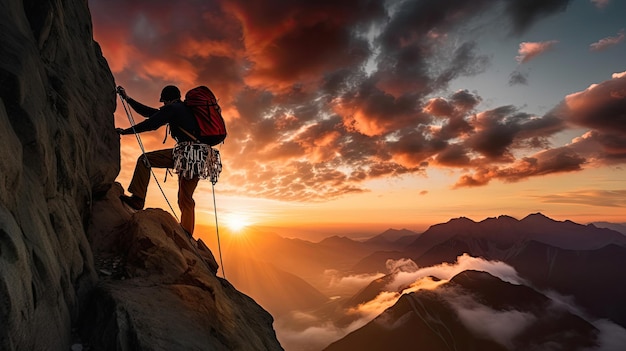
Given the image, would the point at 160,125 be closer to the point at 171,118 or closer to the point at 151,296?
the point at 171,118

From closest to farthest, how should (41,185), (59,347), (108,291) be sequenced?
(59,347)
(41,185)
(108,291)

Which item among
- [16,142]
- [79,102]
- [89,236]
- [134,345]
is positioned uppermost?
[79,102]

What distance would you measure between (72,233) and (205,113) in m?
6.17

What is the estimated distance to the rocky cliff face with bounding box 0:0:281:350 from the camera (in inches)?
205

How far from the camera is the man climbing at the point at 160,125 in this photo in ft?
38.3

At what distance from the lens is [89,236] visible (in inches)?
379

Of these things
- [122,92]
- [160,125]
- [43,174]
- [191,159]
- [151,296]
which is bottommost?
[151,296]

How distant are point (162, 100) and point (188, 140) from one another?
1.82 metres

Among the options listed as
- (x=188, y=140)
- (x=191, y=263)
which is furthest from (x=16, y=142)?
(x=188, y=140)

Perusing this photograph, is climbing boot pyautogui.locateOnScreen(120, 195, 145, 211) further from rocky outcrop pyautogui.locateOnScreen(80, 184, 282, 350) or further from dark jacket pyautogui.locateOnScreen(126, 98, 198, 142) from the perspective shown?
dark jacket pyautogui.locateOnScreen(126, 98, 198, 142)

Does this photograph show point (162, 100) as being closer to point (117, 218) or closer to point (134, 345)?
point (117, 218)

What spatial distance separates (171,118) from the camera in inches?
Result: 463

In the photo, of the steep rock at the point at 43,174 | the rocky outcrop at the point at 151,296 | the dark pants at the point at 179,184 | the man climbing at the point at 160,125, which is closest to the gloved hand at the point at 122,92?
the man climbing at the point at 160,125

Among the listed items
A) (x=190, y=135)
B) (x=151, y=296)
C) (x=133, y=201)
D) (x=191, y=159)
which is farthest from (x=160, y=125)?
(x=151, y=296)
